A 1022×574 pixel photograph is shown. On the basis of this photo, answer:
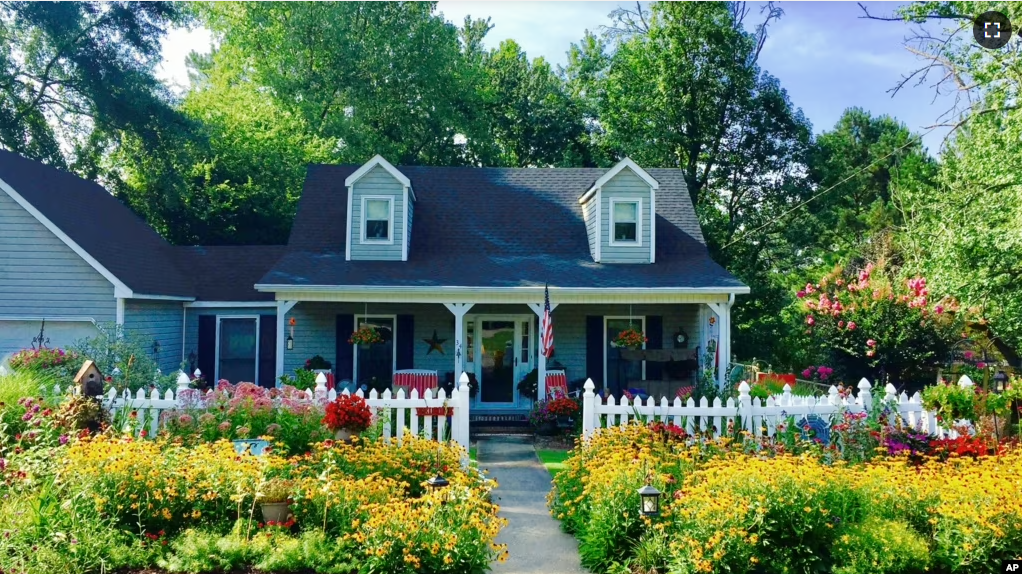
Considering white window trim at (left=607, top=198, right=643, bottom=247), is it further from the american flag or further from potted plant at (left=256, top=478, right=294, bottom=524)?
potted plant at (left=256, top=478, right=294, bottom=524)

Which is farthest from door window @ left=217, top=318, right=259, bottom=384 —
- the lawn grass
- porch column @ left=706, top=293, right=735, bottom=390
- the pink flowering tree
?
the pink flowering tree

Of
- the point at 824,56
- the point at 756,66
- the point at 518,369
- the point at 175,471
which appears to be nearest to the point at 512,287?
the point at 518,369

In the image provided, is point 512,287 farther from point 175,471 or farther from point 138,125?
point 138,125

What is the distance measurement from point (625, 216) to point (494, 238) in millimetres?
2986

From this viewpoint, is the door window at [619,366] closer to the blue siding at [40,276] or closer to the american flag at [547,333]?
the american flag at [547,333]

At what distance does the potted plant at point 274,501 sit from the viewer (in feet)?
20.1

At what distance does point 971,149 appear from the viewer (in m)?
15.1

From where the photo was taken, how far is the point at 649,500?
18.8ft

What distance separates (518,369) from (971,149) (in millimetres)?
10663

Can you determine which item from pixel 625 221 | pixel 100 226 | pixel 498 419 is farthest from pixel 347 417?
pixel 100 226

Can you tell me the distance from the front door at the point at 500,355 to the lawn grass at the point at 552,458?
3.92 meters

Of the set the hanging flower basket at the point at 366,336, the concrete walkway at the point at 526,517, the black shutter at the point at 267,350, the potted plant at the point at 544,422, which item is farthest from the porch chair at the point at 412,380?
the black shutter at the point at 267,350

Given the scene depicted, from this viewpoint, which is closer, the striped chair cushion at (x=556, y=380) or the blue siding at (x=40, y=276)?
the blue siding at (x=40, y=276)

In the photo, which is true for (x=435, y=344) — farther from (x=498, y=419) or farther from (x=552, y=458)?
(x=552, y=458)
